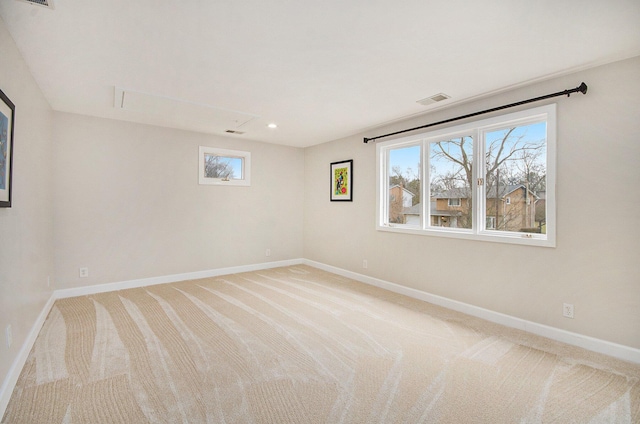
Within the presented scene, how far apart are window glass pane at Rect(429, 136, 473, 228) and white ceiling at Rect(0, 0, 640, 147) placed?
26.4 inches

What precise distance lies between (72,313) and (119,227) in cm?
128

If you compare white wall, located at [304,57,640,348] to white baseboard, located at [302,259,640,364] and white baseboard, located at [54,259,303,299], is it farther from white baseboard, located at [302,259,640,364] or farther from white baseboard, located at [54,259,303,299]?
white baseboard, located at [54,259,303,299]

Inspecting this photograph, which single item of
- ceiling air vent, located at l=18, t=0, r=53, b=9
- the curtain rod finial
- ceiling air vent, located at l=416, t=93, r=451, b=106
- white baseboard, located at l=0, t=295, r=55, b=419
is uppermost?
ceiling air vent, located at l=416, t=93, r=451, b=106

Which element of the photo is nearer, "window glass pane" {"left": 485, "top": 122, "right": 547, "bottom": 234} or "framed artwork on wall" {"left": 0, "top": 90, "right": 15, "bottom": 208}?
"framed artwork on wall" {"left": 0, "top": 90, "right": 15, "bottom": 208}

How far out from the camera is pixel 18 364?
212cm

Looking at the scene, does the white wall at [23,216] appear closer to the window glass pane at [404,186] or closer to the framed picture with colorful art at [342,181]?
the framed picture with colorful art at [342,181]

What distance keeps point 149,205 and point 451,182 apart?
4.20m

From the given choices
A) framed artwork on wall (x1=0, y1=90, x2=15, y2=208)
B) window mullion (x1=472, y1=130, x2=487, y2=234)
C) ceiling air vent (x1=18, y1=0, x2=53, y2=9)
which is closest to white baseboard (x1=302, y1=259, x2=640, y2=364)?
window mullion (x1=472, y1=130, x2=487, y2=234)

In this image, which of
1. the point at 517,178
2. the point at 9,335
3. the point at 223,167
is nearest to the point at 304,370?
the point at 9,335

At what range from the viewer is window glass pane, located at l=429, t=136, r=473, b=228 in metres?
3.52

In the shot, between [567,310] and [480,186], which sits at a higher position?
Answer: [480,186]

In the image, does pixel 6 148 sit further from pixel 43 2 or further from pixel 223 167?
pixel 223 167

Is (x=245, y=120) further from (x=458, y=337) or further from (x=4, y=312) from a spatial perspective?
(x=458, y=337)

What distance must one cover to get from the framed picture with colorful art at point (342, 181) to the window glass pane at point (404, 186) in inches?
29.0
